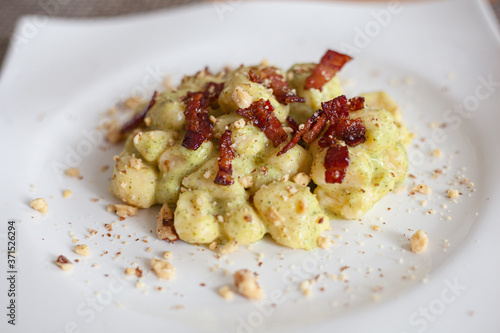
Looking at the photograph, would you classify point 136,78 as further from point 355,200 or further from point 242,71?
point 355,200

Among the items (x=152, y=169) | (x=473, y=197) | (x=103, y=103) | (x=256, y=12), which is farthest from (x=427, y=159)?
(x=103, y=103)

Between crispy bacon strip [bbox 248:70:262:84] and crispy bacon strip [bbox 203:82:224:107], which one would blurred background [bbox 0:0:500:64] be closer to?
crispy bacon strip [bbox 203:82:224:107]

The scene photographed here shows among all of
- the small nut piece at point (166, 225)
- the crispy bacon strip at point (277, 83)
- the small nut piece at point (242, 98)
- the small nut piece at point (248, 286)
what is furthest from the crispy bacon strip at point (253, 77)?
the small nut piece at point (248, 286)

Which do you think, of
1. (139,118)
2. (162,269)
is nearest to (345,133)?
(162,269)

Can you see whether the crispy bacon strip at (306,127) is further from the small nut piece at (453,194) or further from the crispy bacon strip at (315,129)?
the small nut piece at (453,194)

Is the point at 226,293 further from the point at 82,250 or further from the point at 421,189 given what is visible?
the point at 421,189

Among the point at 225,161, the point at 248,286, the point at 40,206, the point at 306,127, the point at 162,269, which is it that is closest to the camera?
the point at 248,286

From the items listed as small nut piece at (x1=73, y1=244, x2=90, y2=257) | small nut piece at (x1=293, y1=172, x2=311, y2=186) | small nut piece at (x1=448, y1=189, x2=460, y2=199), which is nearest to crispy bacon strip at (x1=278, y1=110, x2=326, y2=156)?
small nut piece at (x1=293, y1=172, x2=311, y2=186)

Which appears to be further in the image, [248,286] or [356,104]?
[356,104]
